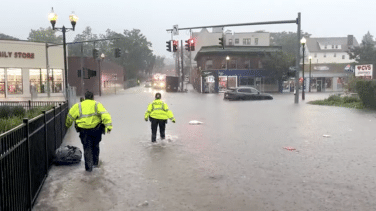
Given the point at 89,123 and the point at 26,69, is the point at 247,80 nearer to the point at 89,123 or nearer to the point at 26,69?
the point at 26,69

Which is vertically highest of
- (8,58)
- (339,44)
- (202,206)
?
(339,44)

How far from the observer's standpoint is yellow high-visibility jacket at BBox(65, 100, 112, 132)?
A: 24.5 ft

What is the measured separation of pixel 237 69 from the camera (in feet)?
194

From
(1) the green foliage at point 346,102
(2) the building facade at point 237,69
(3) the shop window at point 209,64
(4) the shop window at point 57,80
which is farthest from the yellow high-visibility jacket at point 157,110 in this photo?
(3) the shop window at point 209,64

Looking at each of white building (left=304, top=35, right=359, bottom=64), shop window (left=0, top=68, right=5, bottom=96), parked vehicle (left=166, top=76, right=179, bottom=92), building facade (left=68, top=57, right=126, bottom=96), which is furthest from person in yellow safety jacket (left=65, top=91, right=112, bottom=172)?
white building (left=304, top=35, right=359, bottom=64)

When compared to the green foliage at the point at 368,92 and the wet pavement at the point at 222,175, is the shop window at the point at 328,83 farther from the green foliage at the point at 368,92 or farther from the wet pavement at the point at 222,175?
the wet pavement at the point at 222,175

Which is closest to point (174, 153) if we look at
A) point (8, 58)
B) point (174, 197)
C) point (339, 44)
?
point (174, 197)

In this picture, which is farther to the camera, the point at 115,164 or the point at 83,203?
the point at 115,164

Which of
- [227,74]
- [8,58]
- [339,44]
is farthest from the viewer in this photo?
[339,44]

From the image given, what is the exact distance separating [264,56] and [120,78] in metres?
34.6

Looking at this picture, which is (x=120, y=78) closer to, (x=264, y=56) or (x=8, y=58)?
(x=264, y=56)

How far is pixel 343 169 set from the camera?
772cm

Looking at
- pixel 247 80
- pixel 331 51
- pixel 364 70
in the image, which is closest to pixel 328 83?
pixel 247 80

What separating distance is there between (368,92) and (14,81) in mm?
35596
